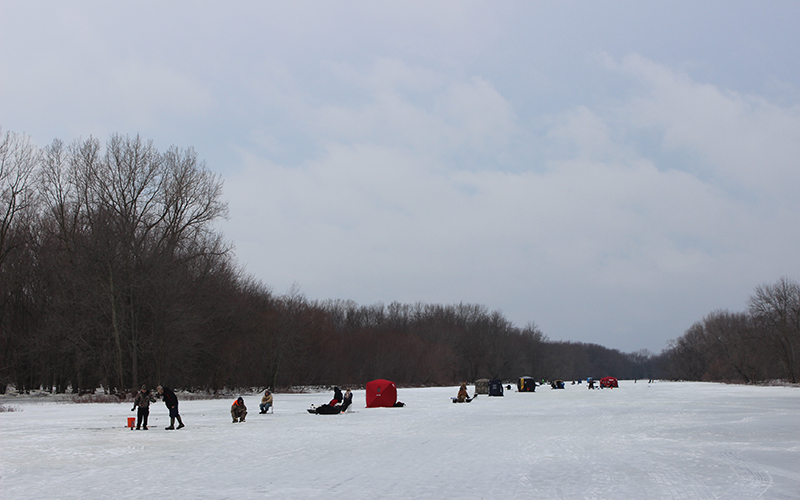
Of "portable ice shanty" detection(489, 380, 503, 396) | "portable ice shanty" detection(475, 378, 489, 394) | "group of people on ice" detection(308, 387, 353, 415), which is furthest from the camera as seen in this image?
"portable ice shanty" detection(475, 378, 489, 394)

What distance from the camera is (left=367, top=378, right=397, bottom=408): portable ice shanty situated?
123ft

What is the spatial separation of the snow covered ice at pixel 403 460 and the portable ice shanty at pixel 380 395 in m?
12.1

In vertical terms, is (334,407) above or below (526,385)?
above

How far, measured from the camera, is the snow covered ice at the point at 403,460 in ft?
35.4

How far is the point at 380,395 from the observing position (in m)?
37.8

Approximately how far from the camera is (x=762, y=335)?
9688 cm

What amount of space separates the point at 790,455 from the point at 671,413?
54.9 feet

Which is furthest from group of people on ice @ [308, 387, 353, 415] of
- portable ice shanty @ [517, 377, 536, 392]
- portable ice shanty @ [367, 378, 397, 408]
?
portable ice shanty @ [517, 377, 536, 392]

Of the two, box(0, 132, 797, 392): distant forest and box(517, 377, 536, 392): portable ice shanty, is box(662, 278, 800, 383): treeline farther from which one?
box(0, 132, 797, 392): distant forest

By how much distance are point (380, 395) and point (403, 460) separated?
23.5 m

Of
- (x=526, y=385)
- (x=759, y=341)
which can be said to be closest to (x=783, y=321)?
(x=759, y=341)

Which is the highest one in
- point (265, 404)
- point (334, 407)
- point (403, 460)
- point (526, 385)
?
point (265, 404)

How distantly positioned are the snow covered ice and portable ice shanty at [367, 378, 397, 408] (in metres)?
12.1

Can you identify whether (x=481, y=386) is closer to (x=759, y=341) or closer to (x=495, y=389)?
(x=495, y=389)
